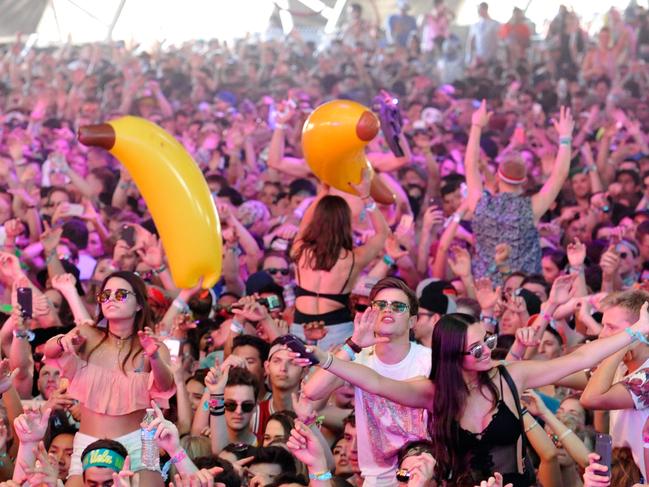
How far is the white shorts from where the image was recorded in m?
5.30

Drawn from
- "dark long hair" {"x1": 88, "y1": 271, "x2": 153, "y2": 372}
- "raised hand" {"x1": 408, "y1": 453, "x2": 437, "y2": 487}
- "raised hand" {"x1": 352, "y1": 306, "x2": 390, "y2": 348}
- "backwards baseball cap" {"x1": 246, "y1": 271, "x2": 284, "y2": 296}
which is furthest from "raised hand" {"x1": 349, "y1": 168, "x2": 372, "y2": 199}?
"raised hand" {"x1": 408, "y1": 453, "x2": 437, "y2": 487}

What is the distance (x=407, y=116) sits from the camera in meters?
13.8

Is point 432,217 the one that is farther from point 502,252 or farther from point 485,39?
point 485,39

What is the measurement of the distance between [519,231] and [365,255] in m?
1.37

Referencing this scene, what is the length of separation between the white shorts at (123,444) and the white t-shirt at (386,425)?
3.27 ft

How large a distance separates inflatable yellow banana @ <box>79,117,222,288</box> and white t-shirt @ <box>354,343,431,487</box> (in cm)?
166

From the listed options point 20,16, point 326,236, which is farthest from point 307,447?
point 20,16

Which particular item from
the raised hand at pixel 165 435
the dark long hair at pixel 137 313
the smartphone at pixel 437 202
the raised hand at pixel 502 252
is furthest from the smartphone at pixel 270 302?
the raised hand at pixel 165 435

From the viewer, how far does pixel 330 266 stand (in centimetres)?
672

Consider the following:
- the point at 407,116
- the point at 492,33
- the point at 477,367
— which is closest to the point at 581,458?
the point at 477,367

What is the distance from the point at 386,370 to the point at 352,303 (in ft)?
6.01

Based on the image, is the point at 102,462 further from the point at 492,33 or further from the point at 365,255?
the point at 492,33

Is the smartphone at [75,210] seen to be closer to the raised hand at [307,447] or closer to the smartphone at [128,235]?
the smartphone at [128,235]

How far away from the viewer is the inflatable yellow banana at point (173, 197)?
635 centimetres
